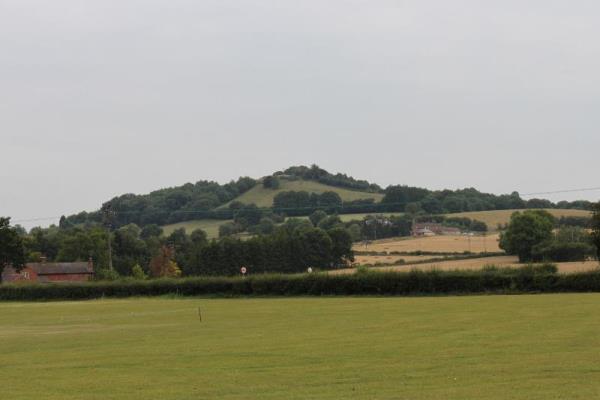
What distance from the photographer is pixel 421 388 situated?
1667 cm

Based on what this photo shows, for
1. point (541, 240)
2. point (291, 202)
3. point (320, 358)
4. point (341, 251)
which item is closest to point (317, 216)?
point (291, 202)

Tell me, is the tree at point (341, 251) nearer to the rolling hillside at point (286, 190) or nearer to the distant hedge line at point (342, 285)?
the distant hedge line at point (342, 285)

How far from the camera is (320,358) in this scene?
73.2ft

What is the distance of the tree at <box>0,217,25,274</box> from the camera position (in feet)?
335

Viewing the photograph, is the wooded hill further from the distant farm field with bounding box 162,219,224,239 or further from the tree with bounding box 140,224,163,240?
the tree with bounding box 140,224,163,240

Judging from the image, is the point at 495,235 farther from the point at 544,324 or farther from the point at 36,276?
the point at 544,324

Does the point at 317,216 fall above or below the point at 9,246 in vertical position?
above

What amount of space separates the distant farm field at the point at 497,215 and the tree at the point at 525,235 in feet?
74.2

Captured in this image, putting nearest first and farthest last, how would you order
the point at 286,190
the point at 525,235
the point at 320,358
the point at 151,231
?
1. the point at 320,358
2. the point at 525,235
3. the point at 151,231
4. the point at 286,190

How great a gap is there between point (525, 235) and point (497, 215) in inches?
1504

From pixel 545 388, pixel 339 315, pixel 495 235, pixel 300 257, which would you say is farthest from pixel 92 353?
pixel 495 235

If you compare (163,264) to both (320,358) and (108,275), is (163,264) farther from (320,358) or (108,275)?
(320,358)

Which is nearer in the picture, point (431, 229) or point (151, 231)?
point (431, 229)

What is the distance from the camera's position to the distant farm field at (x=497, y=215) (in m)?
133
